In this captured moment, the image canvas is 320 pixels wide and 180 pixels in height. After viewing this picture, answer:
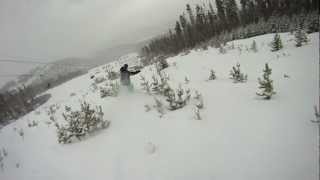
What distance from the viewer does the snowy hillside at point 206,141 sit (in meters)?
2.56

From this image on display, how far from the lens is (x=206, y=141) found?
3.18m

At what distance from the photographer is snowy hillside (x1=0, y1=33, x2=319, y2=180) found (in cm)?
256

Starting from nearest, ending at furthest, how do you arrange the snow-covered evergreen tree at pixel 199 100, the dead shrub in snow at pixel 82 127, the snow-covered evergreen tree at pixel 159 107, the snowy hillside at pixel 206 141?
the snowy hillside at pixel 206 141 → the snow-covered evergreen tree at pixel 199 100 → the snow-covered evergreen tree at pixel 159 107 → the dead shrub in snow at pixel 82 127

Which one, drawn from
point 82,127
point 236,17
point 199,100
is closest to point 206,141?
point 199,100

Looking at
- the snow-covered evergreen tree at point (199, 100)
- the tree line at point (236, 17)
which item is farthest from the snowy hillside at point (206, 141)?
the tree line at point (236, 17)

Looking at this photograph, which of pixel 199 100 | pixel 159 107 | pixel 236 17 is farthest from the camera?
pixel 236 17

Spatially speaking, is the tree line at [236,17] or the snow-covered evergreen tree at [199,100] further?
the tree line at [236,17]

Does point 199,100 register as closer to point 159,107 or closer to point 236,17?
point 159,107

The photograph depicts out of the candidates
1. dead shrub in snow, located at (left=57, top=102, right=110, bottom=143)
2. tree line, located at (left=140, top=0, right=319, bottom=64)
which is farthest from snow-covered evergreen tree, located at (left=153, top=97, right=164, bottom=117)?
tree line, located at (left=140, top=0, right=319, bottom=64)

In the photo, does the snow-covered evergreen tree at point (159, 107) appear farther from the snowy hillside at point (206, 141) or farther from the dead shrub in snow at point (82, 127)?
the dead shrub in snow at point (82, 127)

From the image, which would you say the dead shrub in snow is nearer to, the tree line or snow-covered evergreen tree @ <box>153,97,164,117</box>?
snow-covered evergreen tree @ <box>153,97,164,117</box>

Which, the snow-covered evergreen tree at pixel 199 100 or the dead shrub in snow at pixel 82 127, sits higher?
the snow-covered evergreen tree at pixel 199 100

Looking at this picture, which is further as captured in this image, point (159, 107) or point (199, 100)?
point (159, 107)

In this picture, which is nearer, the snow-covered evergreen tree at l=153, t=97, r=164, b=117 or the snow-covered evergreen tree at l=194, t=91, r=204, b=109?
the snow-covered evergreen tree at l=194, t=91, r=204, b=109
